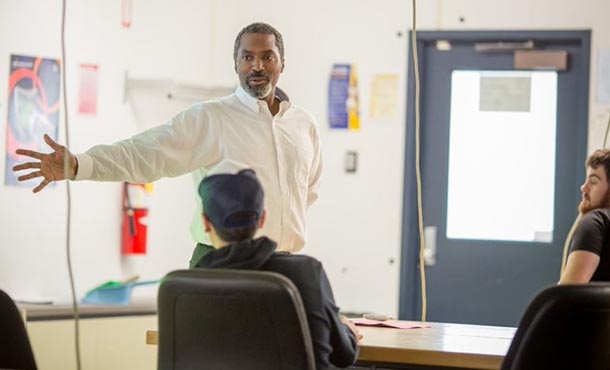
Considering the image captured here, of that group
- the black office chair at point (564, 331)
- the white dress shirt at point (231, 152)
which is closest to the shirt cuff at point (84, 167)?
the white dress shirt at point (231, 152)

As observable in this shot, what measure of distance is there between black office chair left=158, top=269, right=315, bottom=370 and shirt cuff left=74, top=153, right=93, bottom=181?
1.80ft

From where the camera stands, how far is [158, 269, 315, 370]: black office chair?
1.75 meters

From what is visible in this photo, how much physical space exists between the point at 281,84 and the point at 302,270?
2.93 m

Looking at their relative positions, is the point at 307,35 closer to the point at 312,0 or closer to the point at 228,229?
the point at 312,0

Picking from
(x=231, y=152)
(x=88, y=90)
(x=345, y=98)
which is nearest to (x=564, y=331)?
(x=231, y=152)

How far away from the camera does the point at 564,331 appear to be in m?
1.81

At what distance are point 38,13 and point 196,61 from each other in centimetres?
99

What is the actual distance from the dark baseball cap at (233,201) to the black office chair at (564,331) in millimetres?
521

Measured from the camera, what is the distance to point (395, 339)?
2.29 metres

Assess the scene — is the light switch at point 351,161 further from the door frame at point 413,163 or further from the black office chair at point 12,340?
the black office chair at point 12,340

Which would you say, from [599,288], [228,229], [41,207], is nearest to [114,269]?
[41,207]

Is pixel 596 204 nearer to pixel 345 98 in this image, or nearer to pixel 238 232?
pixel 238 232

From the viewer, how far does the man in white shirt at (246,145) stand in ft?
7.91

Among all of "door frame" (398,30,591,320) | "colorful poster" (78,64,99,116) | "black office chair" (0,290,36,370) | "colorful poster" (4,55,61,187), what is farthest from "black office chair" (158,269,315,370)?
"door frame" (398,30,591,320)
